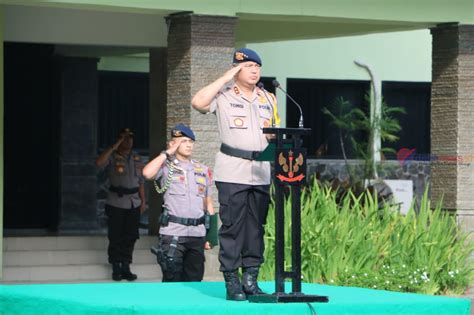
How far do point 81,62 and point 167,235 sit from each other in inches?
434

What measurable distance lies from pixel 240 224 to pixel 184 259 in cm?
283

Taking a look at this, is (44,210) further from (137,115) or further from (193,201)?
(193,201)

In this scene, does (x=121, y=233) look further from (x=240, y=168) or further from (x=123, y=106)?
(x=240, y=168)

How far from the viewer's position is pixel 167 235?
44.3 feet

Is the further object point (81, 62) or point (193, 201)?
point (81, 62)

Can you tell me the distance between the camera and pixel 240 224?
35.7 ft

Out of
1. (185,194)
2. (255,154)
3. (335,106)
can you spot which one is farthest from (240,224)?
(335,106)

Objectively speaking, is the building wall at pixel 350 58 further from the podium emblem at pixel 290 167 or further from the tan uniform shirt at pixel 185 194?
the podium emblem at pixel 290 167

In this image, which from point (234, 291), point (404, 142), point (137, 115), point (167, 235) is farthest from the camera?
point (404, 142)

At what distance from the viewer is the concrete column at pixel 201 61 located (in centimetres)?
1839

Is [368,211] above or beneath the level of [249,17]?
beneath

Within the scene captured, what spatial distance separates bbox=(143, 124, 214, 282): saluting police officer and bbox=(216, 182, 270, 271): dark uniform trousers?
8.49 ft

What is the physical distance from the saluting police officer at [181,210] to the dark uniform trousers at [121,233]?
5.78 m

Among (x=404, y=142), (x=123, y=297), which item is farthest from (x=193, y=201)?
(x=404, y=142)
